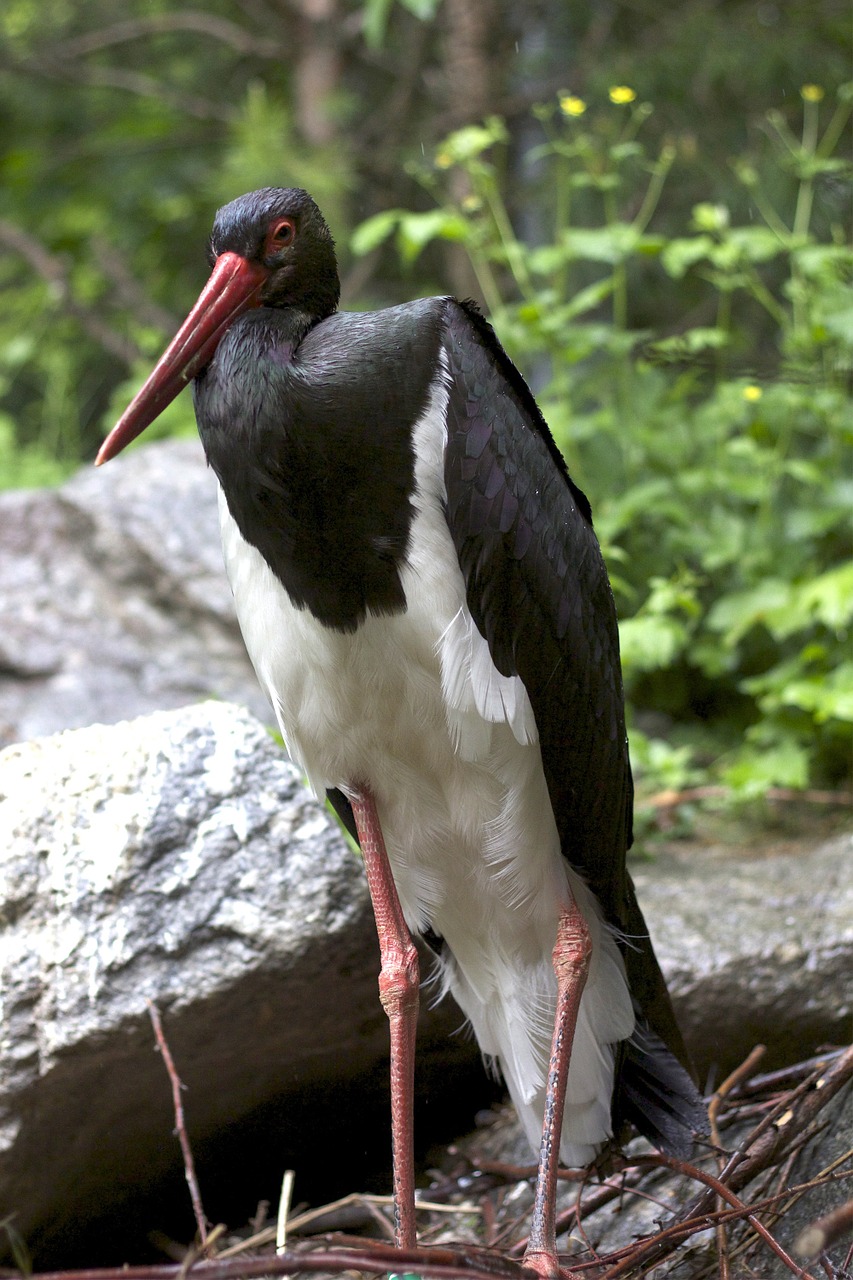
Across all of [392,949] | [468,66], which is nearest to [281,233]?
[392,949]

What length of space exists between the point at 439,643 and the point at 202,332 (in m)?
0.63

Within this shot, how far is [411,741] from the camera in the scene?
237 cm

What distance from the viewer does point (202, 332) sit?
2.18 metres

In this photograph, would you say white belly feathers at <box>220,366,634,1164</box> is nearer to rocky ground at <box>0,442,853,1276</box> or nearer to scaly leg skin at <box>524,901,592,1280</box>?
scaly leg skin at <box>524,901,592,1280</box>

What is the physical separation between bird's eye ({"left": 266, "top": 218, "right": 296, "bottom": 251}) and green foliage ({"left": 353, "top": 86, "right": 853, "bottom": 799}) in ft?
5.08

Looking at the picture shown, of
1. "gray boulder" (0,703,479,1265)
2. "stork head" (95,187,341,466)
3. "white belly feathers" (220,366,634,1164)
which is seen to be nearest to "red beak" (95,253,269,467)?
"stork head" (95,187,341,466)

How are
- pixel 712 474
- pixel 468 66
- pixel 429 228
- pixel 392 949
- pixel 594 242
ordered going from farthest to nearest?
1. pixel 468 66
2. pixel 712 474
3. pixel 594 242
4. pixel 429 228
5. pixel 392 949

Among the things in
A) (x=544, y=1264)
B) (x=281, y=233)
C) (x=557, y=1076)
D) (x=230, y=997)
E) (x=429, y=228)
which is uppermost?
(x=429, y=228)

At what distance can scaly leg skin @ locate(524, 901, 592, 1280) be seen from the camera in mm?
2242

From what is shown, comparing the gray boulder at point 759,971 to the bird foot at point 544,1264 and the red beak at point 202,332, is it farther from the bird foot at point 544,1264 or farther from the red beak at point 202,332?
the red beak at point 202,332

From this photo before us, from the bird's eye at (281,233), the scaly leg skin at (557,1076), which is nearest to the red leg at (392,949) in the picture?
the scaly leg skin at (557,1076)

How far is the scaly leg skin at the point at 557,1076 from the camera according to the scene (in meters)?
2.24

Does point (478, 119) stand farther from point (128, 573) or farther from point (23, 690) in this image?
point (23, 690)

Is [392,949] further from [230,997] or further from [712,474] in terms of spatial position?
[712,474]
